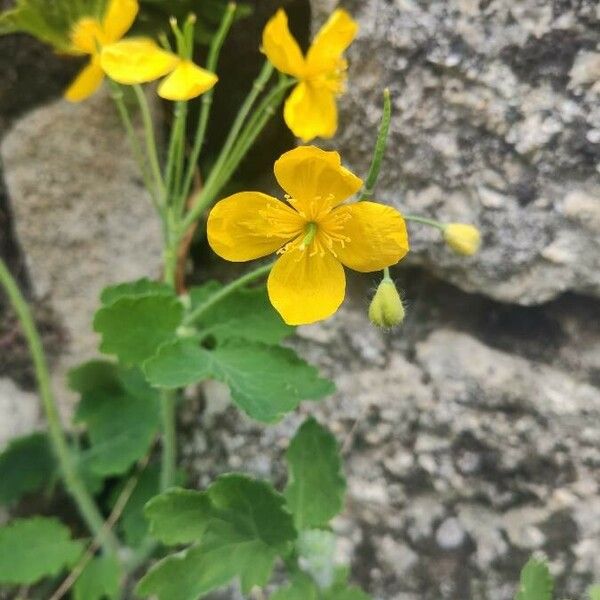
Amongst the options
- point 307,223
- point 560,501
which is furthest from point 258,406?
point 560,501

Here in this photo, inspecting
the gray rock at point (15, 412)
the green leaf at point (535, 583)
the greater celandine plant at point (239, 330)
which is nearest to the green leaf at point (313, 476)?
the greater celandine plant at point (239, 330)

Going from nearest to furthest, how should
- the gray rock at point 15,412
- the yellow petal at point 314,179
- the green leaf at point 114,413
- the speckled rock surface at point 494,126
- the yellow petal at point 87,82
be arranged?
the yellow petal at point 314,179
the speckled rock surface at point 494,126
the yellow petal at point 87,82
the green leaf at point 114,413
the gray rock at point 15,412

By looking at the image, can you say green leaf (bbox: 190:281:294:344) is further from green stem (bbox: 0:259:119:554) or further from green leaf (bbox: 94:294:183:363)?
green stem (bbox: 0:259:119:554)

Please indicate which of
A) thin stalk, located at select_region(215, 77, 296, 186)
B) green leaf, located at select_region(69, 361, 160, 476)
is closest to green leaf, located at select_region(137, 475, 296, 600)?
green leaf, located at select_region(69, 361, 160, 476)

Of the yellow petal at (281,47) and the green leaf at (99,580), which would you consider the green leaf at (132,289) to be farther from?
the green leaf at (99,580)

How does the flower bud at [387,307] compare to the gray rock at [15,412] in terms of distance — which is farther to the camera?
the gray rock at [15,412]
